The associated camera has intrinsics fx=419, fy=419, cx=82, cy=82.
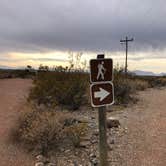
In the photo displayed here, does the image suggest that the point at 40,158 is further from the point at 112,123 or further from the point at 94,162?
the point at 112,123

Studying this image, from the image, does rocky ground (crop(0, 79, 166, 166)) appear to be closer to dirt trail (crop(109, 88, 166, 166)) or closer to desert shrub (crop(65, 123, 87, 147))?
dirt trail (crop(109, 88, 166, 166))

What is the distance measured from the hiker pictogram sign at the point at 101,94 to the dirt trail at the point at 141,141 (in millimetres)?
2649

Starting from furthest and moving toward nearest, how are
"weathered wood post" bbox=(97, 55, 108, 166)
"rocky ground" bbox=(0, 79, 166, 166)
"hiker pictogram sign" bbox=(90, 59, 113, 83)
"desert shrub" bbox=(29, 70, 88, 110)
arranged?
1. "desert shrub" bbox=(29, 70, 88, 110)
2. "rocky ground" bbox=(0, 79, 166, 166)
3. "weathered wood post" bbox=(97, 55, 108, 166)
4. "hiker pictogram sign" bbox=(90, 59, 113, 83)

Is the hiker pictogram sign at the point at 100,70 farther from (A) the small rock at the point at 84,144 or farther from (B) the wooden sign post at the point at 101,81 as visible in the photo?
(A) the small rock at the point at 84,144

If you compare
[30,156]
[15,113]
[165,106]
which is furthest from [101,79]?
[165,106]

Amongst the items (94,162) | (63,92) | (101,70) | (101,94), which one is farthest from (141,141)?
(63,92)

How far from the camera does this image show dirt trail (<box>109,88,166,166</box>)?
33.0ft

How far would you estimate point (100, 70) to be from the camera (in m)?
7.63

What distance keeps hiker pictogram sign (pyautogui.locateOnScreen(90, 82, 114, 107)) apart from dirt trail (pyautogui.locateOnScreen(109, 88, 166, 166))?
8.69 feet

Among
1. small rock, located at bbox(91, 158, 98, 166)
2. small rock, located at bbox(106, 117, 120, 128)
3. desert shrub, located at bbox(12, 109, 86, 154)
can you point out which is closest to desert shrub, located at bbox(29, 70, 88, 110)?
small rock, located at bbox(106, 117, 120, 128)

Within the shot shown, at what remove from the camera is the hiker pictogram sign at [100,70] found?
758cm

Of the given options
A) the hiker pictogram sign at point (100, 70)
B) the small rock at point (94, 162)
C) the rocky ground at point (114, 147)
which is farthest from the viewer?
the rocky ground at point (114, 147)

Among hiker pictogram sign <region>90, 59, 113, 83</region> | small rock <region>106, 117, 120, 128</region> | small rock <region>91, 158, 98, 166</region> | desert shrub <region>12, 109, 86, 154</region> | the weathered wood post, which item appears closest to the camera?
hiker pictogram sign <region>90, 59, 113, 83</region>

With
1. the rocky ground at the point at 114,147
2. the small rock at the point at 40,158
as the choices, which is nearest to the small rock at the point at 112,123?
the rocky ground at the point at 114,147
